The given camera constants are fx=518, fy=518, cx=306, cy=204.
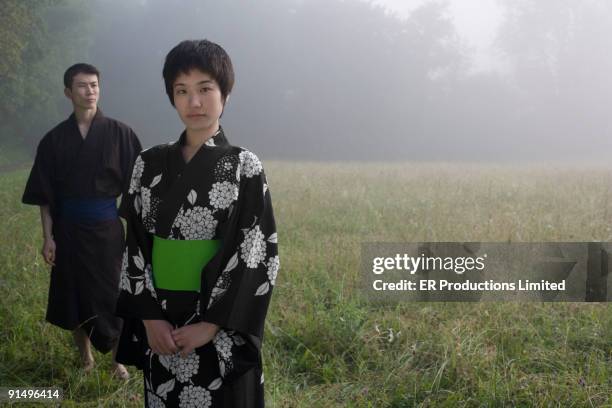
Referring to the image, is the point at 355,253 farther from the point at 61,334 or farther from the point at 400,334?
the point at 61,334

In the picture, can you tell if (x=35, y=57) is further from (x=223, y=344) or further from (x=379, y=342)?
(x=223, y=344)

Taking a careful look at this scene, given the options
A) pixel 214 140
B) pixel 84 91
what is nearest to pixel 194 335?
pixel 214 140

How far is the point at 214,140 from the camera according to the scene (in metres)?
1.55

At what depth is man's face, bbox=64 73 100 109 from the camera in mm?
2590

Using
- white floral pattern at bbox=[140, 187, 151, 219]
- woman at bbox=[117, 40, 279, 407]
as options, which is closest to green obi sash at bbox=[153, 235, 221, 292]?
woman at bbox=[117, 40, 279, 407]

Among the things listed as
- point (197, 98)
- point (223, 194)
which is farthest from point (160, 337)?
point (197, 98)

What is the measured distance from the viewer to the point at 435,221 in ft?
17.3

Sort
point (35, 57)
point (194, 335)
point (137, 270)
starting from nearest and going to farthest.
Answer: point (194, 335), point (137, 270), point (35, 57)

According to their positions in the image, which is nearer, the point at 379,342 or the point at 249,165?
the point at 249,165

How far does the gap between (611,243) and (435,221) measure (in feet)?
5.42

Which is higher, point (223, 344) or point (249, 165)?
point (249, 165)

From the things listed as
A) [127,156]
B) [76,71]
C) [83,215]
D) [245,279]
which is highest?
[76,71]

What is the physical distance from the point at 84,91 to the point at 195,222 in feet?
4.99

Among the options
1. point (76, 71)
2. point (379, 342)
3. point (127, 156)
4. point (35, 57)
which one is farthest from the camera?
point (35, 57)
